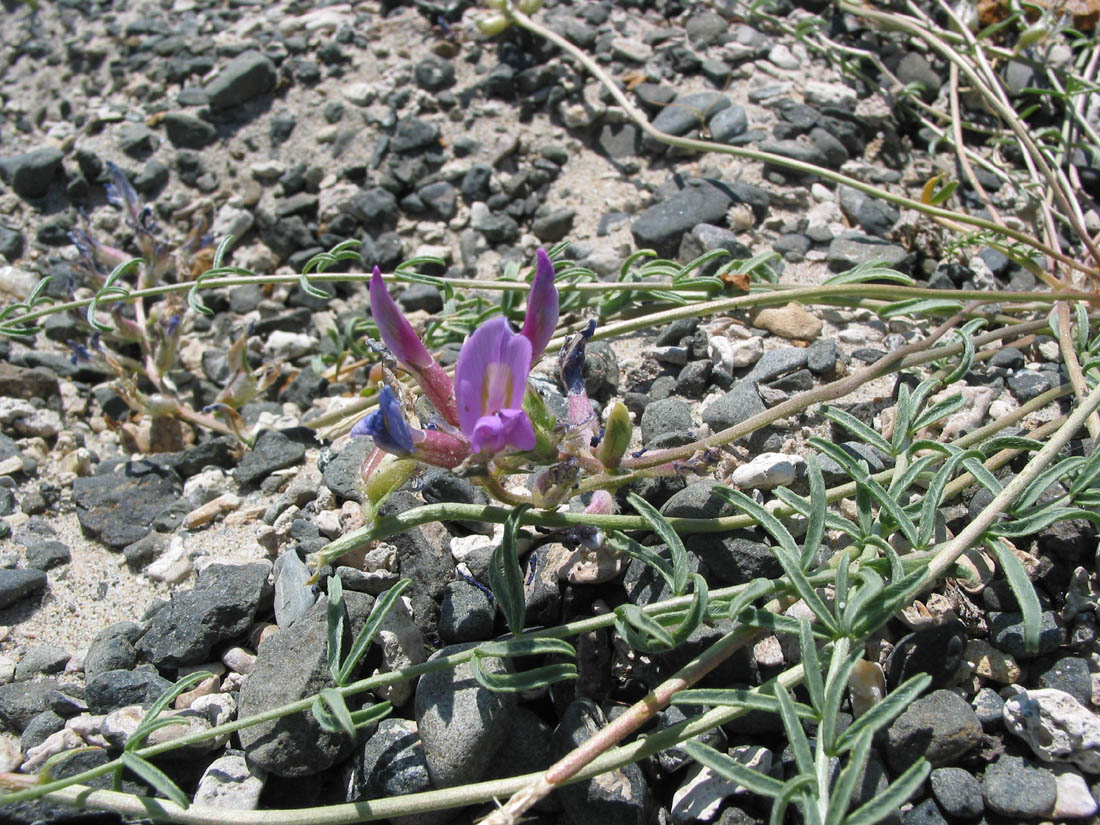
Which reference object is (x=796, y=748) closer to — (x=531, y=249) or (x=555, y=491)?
(x=555, y=491)

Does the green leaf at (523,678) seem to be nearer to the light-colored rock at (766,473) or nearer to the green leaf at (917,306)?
the light-colored rock at (766,473)

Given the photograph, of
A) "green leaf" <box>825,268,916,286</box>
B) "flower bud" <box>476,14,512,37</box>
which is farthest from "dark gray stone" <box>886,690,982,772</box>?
"flower bud" <box>476,14,512,37</box>

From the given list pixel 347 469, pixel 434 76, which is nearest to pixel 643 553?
pixel 347 469

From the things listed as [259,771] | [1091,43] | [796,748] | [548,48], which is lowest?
[259,771]

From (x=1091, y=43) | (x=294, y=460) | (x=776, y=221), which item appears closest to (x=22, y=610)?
(x=294, y=460)

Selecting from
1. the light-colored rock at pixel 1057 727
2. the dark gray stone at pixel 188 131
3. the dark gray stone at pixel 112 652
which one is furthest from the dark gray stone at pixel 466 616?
the dark gray stone at pixel 188 131

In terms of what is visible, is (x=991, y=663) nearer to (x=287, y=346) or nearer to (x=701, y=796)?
(x=701, y=796)

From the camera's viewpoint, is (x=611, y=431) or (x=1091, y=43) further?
(x=1091, y=43)
